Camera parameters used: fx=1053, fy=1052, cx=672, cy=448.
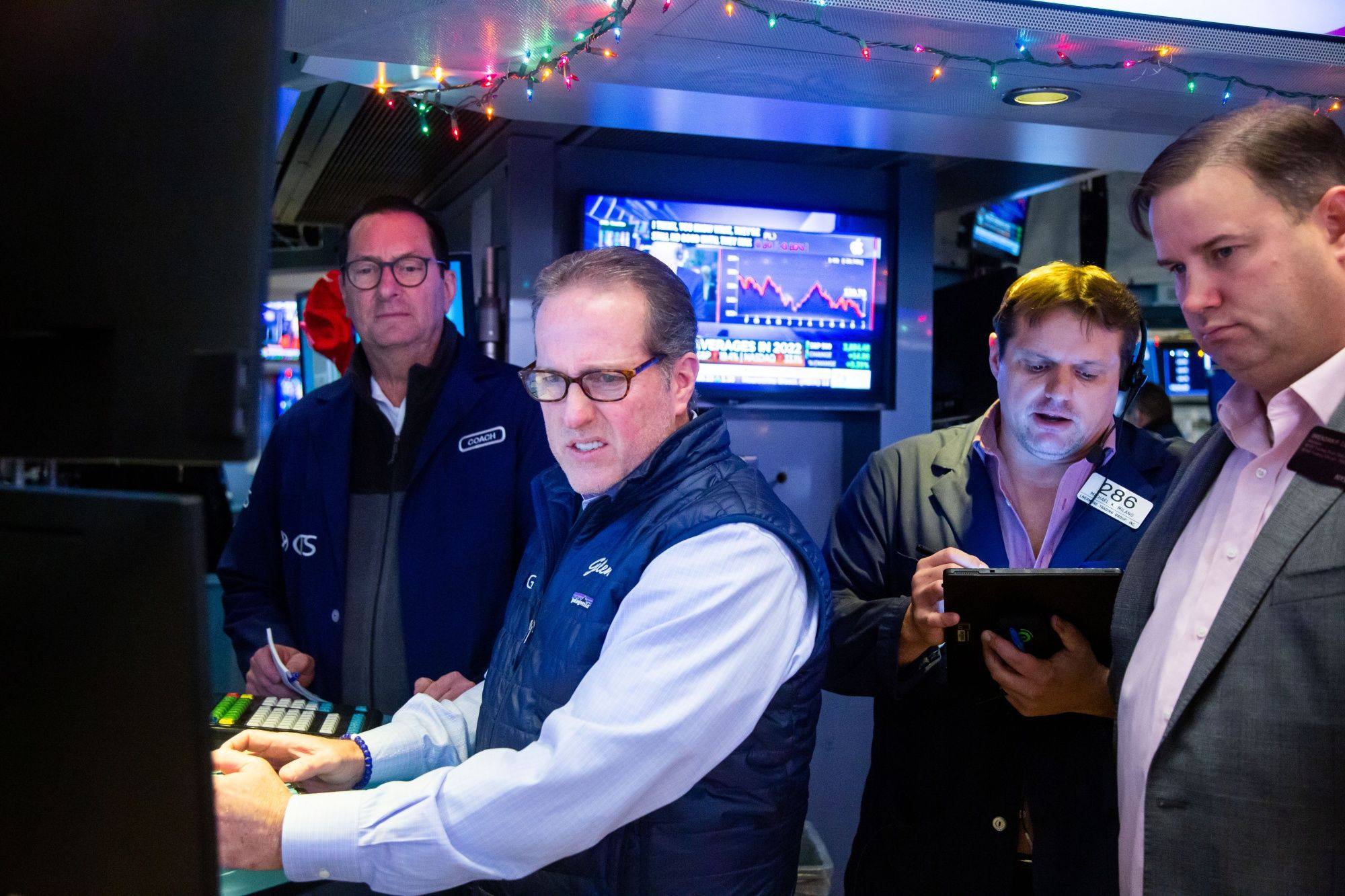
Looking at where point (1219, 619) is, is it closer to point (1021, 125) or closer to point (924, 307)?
point (1021, 125)

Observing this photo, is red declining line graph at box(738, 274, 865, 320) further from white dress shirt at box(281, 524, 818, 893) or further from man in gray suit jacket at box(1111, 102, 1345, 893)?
white dress shirt at box(281, 524, 818, 893)

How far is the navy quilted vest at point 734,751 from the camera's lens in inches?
56.5

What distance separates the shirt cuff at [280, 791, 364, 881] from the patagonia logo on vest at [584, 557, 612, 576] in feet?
1.46

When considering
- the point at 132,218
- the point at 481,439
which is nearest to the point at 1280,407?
the point at 132,218

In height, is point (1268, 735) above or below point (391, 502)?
below

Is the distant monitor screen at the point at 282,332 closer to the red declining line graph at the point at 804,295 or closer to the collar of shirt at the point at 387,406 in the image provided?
the red declining line graph at the point at 804,295

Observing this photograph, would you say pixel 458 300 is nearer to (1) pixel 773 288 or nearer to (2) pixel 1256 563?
(1) pixel 773 288

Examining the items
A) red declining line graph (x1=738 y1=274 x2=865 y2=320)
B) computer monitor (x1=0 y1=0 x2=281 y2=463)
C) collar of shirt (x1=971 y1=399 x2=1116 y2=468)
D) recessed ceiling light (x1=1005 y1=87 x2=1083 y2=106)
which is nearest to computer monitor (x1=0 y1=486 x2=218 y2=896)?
computer monitor (x1=0 y1=0 x2=281 y2=463)

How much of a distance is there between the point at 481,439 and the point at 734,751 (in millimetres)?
1393

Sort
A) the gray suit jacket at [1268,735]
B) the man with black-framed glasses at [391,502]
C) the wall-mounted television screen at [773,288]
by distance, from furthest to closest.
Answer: the wall-mounted television screen at [773,288] < the man with black-framed glasses at [391,502] < the gray suit jacket at [1268,735]

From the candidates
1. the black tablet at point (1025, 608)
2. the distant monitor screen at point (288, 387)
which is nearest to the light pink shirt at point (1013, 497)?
the black tablet at point (1025, 608)

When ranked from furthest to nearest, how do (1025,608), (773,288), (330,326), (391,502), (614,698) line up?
(330,326), (773,288), (391,502), (1025,608), (614,698)

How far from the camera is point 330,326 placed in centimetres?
492

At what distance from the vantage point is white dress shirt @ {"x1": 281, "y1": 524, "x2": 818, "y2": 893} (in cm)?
132
